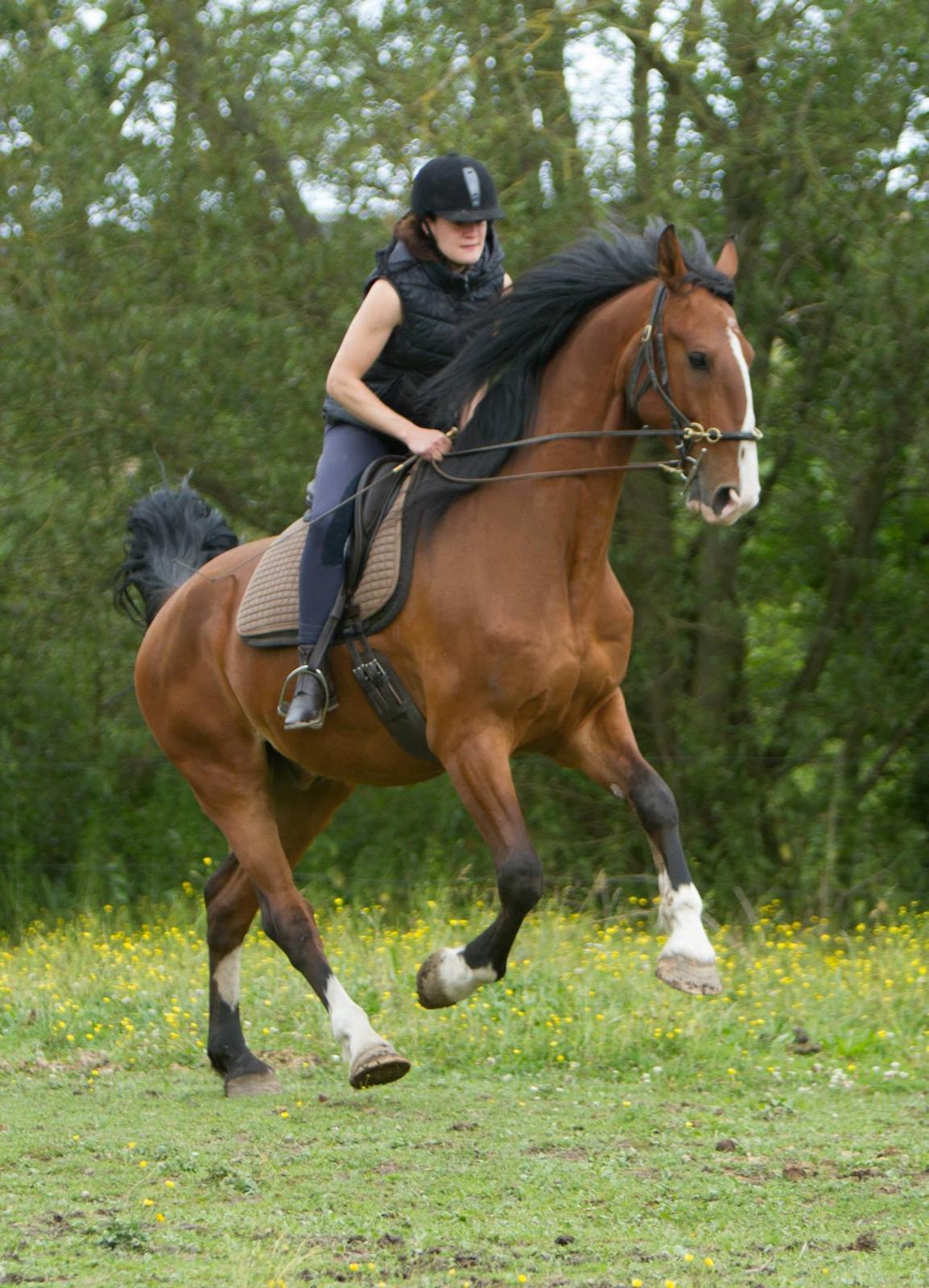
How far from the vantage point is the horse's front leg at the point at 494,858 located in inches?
193

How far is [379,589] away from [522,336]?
0.93m

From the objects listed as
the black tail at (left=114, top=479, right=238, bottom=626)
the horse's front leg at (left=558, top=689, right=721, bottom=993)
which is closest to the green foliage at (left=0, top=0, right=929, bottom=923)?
the black tail at (left=114, top=479, right=238, bottom=626)

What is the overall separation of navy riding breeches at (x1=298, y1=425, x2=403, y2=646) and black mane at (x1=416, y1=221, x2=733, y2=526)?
14.4 inches

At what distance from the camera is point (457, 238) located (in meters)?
5.35

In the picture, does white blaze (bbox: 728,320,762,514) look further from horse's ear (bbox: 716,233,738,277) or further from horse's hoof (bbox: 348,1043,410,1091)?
horse's hoof (bbox: 348,1043,410,1091)

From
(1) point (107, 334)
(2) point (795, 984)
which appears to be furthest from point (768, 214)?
(2) point (795, 984)

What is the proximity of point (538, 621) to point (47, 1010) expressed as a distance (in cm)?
367

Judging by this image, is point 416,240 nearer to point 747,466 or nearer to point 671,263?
point 671,263

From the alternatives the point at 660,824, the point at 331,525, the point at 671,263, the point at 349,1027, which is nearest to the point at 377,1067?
the point at 349,1027

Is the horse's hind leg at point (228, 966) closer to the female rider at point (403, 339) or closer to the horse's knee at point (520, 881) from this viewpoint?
the female rider at point (403, 339)

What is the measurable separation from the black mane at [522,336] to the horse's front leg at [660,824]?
864 millimetres

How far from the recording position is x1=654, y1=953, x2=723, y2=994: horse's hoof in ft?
15.6

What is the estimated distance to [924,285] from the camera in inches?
404

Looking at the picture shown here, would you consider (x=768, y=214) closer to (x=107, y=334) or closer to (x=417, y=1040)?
(x=107, y=334)
